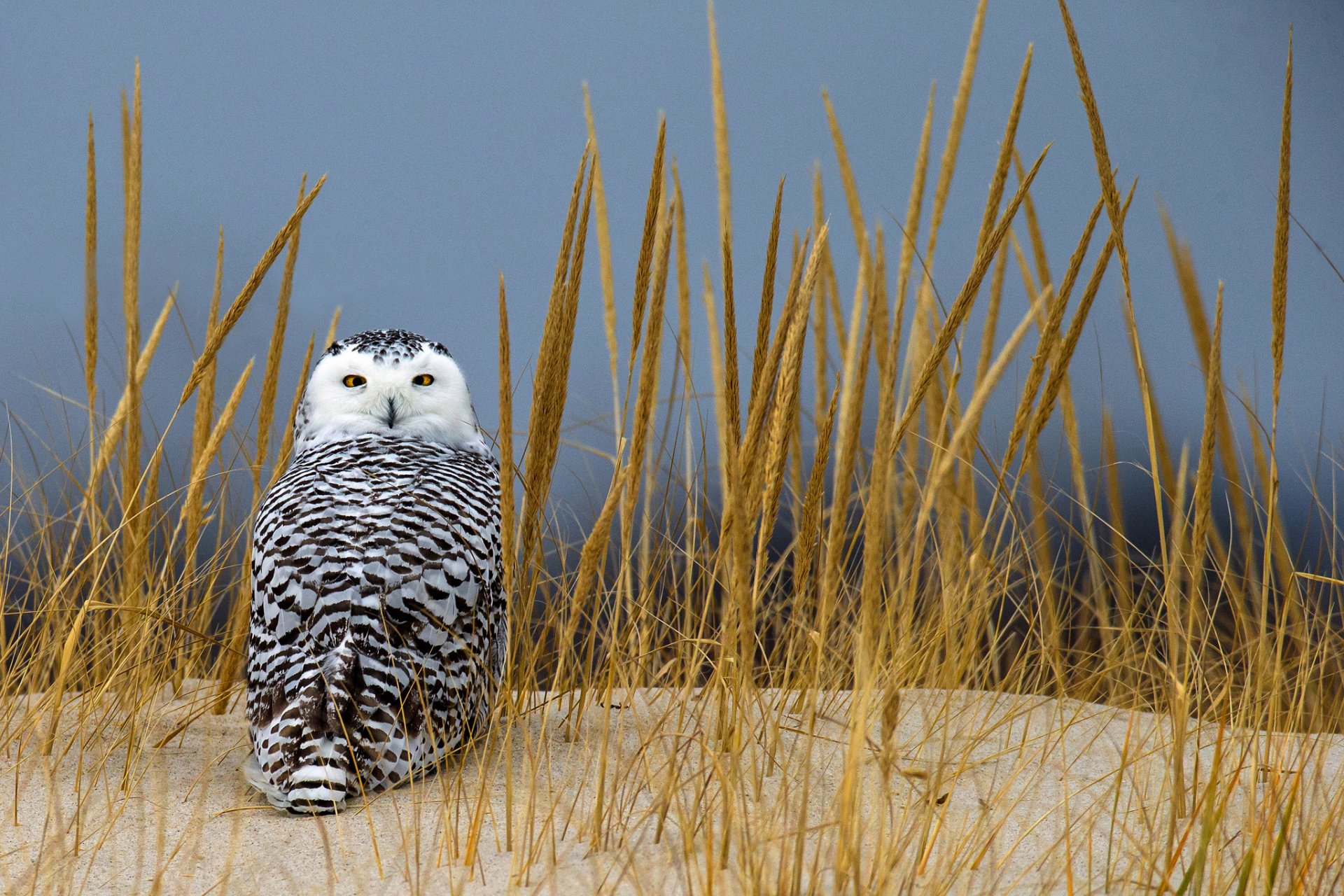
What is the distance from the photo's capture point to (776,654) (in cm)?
174

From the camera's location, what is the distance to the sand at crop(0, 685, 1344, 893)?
1.04m

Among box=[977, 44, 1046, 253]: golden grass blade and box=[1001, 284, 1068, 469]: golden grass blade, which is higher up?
box=[977, 44, 1046, 253]: golden grass blade

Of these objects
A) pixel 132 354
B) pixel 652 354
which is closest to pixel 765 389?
pixel 652 354

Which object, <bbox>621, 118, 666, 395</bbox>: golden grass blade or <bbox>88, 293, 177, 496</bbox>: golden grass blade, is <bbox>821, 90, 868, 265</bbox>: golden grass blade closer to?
<bbox>621, 118, 666, 395</bbox>: golden grass blade

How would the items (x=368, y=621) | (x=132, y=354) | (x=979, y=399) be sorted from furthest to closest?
(x=132, y=354) < (x=368, y=621) < (x=979, y=399)

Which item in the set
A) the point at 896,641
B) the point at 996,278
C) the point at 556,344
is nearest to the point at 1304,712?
the point at 896,641

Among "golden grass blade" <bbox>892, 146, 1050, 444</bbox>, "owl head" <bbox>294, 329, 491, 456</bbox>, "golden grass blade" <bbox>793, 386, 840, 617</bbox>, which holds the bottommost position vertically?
"golden grass blade" <bbox>793, 386, 840, 617</bbox>

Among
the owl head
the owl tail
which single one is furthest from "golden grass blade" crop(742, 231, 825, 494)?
the owl head

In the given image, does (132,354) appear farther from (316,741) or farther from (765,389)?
(765,389)

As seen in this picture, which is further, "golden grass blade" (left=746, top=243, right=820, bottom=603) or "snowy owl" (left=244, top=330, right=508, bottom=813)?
"snowy owl" (left=244, top=330, right=508, bottom=813)

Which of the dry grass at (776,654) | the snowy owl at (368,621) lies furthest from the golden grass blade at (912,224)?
the snowy owl at (368,621)

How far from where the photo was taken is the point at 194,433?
196cm

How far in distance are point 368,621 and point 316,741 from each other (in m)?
0.17

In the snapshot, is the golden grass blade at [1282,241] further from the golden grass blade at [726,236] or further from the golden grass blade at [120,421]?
the golden grass blade at [120,421]
